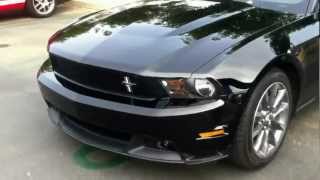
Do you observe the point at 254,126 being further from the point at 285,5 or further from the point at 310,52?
the point at 285,5

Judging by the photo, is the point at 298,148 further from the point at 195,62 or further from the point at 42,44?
the point at 42,44

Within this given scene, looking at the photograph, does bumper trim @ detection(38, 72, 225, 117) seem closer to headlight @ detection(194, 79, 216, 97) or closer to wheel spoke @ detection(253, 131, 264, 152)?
headlight @ detection(194, 79, 216, 97)

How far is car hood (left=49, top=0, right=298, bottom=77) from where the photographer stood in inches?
132

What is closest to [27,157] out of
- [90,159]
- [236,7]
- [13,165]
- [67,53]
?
[13,165]

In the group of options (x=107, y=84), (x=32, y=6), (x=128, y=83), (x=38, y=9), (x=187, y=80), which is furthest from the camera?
(x=38, y=9)

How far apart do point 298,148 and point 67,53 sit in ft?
6.55

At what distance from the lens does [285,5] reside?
4273 mm

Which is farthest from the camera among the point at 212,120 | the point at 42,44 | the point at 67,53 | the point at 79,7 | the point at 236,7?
the point at 79,7

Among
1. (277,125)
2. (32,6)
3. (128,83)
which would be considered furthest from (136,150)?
(32,6)

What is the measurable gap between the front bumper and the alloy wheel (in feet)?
1.24

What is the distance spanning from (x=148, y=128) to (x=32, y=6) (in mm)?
6883

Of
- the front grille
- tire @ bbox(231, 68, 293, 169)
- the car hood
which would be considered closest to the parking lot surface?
tire @ bbox(231, 68, 293, 169)

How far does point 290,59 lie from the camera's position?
3779mm

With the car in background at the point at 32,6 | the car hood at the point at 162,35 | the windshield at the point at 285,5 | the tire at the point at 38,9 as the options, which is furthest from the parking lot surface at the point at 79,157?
the tire at the point at 38,9
